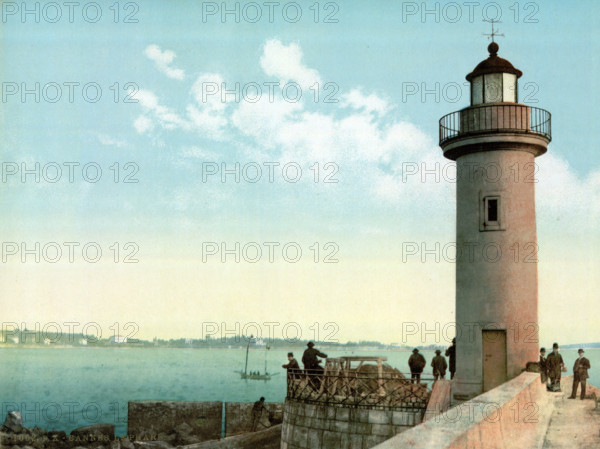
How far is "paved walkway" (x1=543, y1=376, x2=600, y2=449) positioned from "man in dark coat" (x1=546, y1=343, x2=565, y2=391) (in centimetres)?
108

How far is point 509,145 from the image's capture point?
69.8 feet

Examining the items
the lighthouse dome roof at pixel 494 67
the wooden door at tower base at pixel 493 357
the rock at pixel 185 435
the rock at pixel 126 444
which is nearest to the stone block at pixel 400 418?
the wooden door at tower base at pixel 493 357

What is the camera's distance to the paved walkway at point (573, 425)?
38.2ft

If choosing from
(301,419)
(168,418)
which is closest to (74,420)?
(168,418)

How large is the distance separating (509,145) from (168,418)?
21.5 meters

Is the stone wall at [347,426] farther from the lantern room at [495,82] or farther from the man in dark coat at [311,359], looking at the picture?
the lantern room at [495,82]

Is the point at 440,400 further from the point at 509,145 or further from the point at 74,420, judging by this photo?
the point at 74,420

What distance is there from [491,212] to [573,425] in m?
8.94

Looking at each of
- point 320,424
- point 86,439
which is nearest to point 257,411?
point 86,439

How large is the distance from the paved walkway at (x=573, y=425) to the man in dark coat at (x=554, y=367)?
1.08 meters

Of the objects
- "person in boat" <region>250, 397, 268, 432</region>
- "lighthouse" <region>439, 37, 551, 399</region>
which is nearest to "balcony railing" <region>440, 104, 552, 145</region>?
"lighthouse" <region>439, 37, 551, 399</region>

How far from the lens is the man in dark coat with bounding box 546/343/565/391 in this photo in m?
18.8

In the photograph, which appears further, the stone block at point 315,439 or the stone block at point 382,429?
the stone block at point 315,439

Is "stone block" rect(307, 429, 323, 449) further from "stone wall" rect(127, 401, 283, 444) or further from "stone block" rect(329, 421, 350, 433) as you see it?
"stone wall" rect(127, 401, 283, 444)
